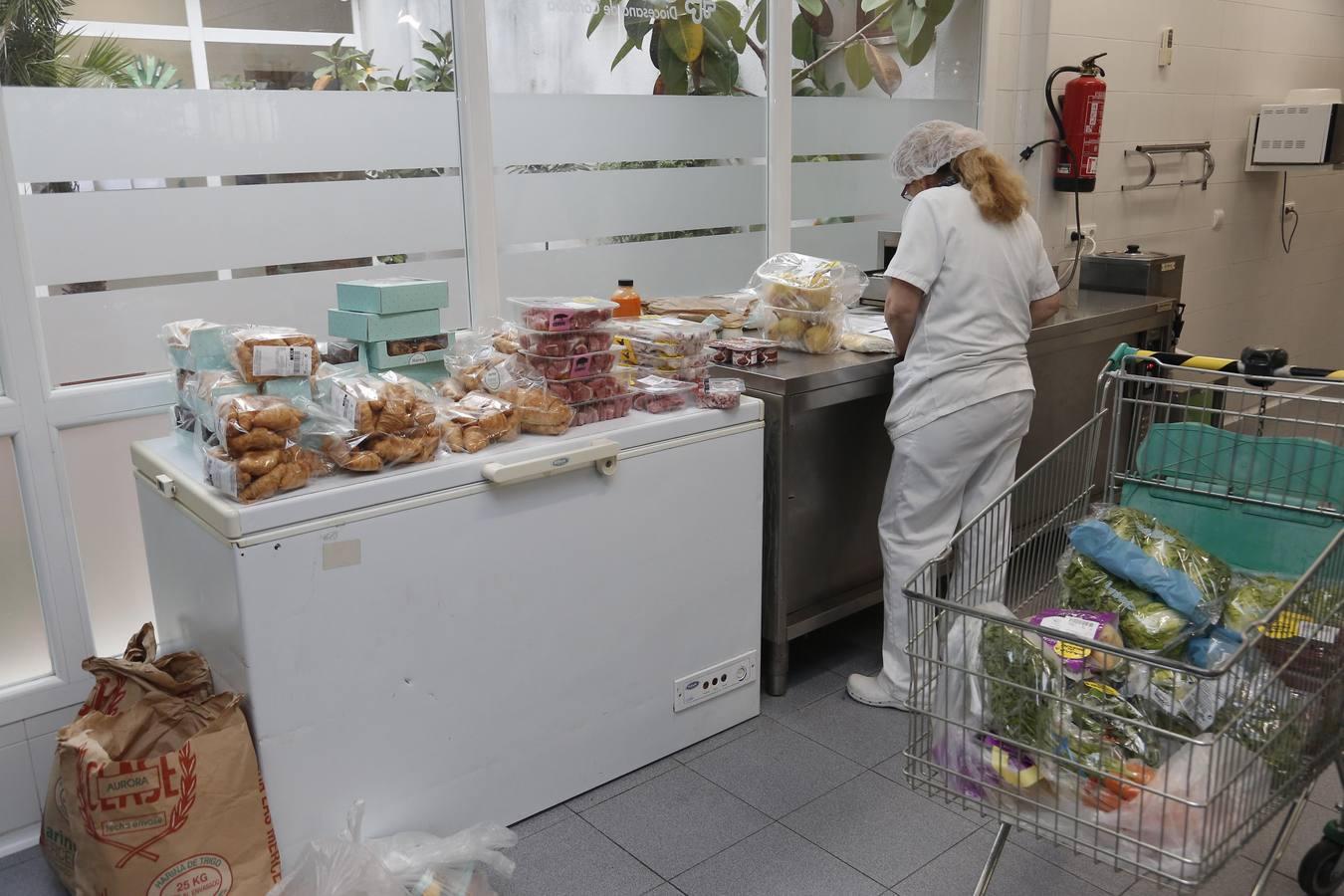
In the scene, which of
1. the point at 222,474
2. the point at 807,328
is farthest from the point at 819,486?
the point at 222,474

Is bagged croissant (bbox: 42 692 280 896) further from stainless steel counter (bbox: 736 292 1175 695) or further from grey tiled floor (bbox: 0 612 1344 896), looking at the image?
stainless steel counter (bbox: 736 292 1175 695)

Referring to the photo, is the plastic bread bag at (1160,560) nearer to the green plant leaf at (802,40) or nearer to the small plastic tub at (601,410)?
the small plastic tub at (601,410)

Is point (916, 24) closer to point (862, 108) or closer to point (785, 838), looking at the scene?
point (862, 108)

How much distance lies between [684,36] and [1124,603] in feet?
7.33

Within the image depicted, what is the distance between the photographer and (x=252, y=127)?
2.35 m

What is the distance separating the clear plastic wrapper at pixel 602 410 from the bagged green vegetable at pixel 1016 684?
1.06 meters

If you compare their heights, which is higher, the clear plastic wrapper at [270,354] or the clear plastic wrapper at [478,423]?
the clear plastic wrapper at [270,354]

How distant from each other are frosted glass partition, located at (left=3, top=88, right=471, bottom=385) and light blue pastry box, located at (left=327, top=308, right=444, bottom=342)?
36 cm

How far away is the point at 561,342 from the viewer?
2234mm

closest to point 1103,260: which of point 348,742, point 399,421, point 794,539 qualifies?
point 794,539

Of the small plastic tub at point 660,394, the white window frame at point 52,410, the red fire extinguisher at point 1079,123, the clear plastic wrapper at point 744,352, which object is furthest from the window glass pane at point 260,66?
the red fire extinguisher at point 1079,123

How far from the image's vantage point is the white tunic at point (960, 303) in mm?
2479

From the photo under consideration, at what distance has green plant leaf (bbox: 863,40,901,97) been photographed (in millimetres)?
3680

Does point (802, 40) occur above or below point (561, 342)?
above
